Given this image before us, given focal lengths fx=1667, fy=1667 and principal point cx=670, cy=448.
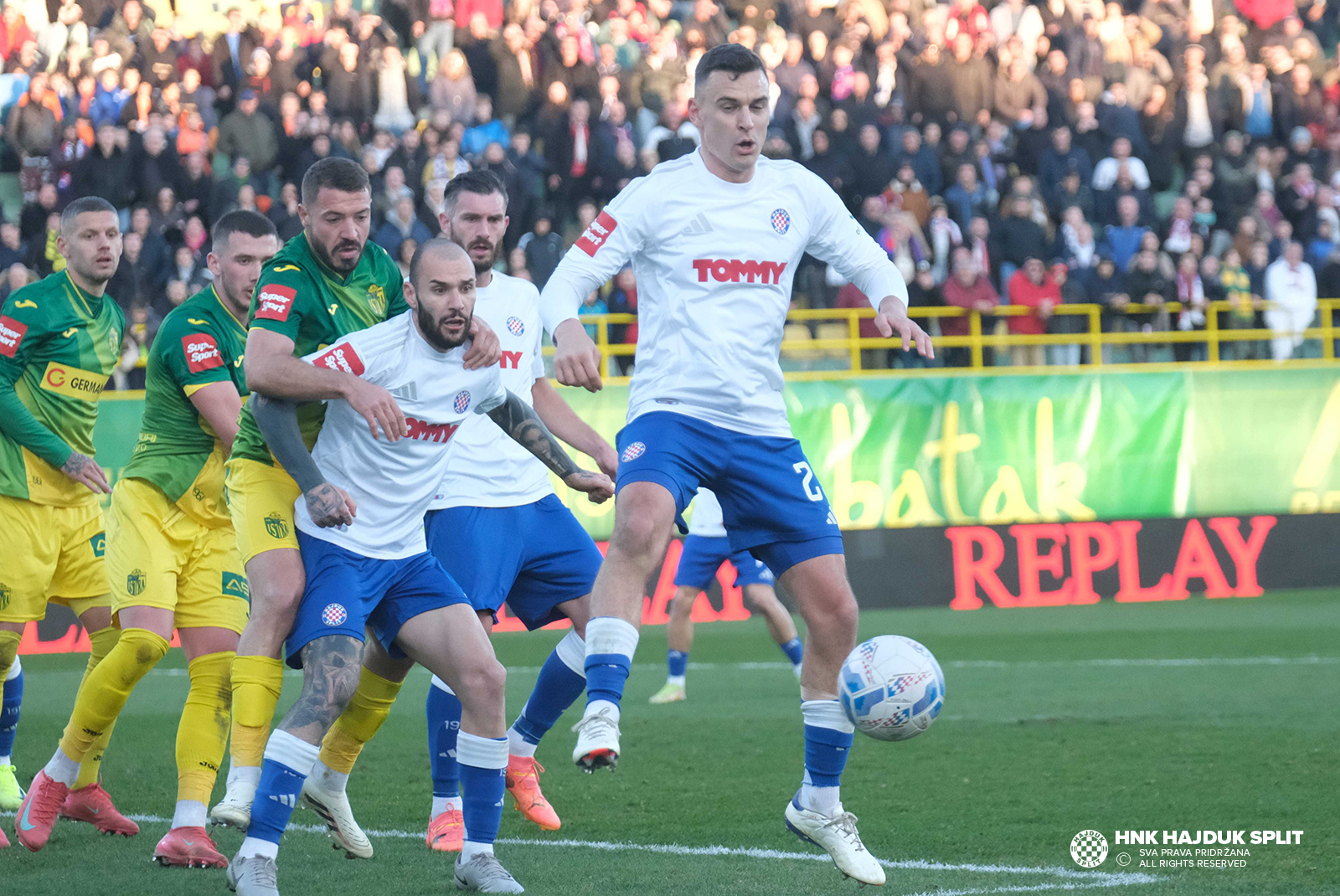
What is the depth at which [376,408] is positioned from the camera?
16.4ft

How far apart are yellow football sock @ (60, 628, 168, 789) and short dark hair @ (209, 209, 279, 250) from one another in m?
1.50

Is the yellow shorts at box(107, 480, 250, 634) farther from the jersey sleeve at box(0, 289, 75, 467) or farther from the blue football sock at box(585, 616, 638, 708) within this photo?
the blue football sock at box(585, 616, 638, 708)

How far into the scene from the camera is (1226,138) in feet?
64.8

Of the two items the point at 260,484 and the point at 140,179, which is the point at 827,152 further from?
the point at 260,484

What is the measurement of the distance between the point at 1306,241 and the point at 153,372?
15.9m

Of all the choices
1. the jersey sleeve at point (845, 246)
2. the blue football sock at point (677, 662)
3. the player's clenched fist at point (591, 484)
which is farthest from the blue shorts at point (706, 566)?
the jersey sleeve at point (845, 246)

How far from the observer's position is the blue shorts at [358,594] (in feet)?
16.8

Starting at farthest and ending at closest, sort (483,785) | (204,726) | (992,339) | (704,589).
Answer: (992,339) < (704,589) < (204,726) < (483,785)

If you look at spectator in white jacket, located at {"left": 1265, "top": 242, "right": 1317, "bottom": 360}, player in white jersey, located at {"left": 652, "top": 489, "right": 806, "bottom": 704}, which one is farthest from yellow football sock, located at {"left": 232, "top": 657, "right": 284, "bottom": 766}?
spectator in white jacket, located at {"left": 1265, "top": 242, "right": 1317, "bottom": 360}

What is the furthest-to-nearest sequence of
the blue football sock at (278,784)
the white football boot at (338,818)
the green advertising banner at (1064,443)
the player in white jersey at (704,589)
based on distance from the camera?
the green advertising banner at (1064,443), the player in white jersey at (704,589), the white football boot at (338,818), the blue football sock at (278,784)

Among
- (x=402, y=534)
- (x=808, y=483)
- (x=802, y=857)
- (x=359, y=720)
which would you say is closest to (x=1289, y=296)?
(x=802, y=857)

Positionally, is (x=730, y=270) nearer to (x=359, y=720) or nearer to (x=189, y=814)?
(x=359, y=720)

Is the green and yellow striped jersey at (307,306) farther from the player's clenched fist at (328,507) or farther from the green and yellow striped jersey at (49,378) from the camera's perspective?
the green and yellow striped jersey at (49,378)

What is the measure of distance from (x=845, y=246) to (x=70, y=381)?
10.5ft
